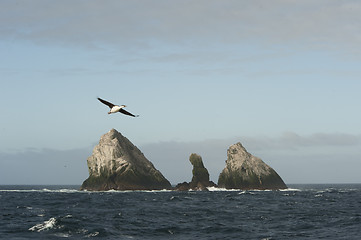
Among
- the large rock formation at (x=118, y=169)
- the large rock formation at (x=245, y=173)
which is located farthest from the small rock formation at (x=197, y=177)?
the large rock formation at (x=118, y=169)

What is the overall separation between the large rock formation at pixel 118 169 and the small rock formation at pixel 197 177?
21.2ft

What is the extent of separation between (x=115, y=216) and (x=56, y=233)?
13799mm

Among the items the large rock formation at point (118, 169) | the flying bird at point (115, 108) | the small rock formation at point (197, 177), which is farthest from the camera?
the small rock formation at point (197, 177)

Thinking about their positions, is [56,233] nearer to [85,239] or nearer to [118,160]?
[85,239]

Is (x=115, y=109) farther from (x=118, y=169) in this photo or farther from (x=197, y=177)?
(x=197, y=177)

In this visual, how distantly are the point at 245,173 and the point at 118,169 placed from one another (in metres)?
40.0

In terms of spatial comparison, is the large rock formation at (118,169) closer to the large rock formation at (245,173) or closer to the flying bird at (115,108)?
the large rock formation at (245,173)

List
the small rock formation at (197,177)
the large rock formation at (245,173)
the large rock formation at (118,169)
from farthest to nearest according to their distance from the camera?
1. the large rock formation at (245,173)
2. the small rock formation at (197,177)
3. the large rock formation at (118,169)

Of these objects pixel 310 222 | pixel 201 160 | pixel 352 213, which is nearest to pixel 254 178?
pixel 201 160

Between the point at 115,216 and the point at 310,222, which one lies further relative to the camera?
the point at 115,216

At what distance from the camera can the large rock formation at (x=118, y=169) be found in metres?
144

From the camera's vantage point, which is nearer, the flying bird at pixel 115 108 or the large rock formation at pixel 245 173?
the flying bird at pixel 115 108

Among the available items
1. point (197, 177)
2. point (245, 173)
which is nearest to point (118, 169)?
point (197, 177)

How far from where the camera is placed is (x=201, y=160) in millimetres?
151500
